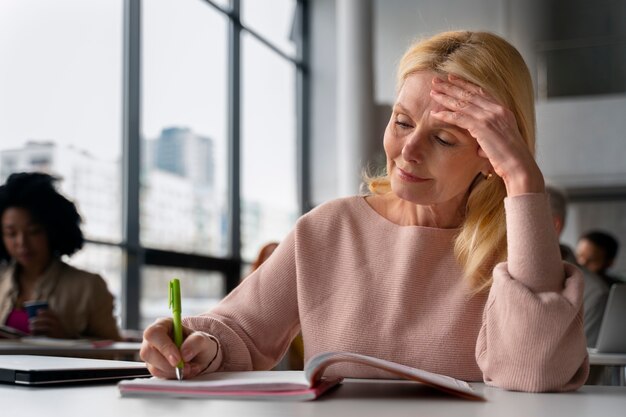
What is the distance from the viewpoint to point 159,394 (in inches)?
48.3

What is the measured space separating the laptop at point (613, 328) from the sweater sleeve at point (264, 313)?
139 centimetres

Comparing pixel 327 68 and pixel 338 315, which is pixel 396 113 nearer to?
pixel 338 315

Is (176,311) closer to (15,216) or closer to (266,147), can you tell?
(15,216)

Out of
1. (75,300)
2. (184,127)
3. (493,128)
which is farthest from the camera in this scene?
(184,127)

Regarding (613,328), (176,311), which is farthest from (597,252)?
(176,311)

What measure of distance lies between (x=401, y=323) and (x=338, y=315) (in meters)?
0.12

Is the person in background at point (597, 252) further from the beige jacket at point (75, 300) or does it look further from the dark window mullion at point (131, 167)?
the beige jacket at point (75, 300)

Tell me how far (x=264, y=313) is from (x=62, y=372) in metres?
0.51

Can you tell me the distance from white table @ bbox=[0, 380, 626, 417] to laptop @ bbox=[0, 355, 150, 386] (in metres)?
0.02

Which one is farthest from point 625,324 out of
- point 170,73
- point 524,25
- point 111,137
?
point 524,25

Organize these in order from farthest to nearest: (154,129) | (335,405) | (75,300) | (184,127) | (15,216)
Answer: (184,127) < (154,129) < (15,216) < (75,300) < (335,405)

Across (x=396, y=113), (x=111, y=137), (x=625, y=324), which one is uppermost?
(x=111, y=137)

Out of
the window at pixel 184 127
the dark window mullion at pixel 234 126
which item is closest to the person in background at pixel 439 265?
the window at pixel 184 127

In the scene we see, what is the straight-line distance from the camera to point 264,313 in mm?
1775
